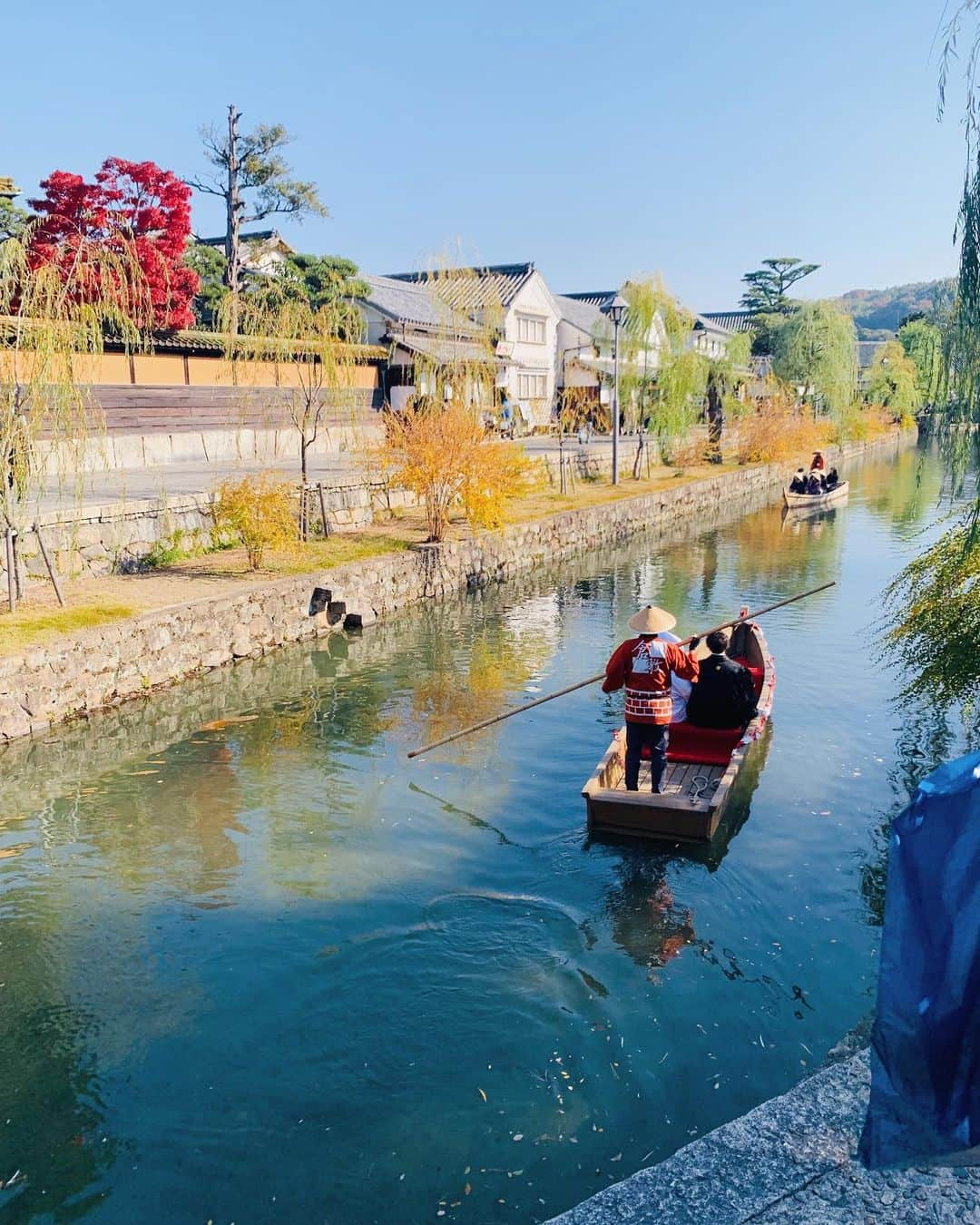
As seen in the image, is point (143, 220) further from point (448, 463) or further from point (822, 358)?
point (822, 358)

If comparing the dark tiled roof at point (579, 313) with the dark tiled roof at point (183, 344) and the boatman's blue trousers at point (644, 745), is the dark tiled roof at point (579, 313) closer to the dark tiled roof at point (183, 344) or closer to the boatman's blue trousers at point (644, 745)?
the dark tiled roof at point (183, 344)

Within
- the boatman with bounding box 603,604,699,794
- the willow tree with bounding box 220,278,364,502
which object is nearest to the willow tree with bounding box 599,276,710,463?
the willow tree with bounding box 220,278,364,502

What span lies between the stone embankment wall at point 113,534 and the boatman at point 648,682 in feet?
30.4

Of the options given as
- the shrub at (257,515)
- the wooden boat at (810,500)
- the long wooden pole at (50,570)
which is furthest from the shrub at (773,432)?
the long wooden pole at (50,570)

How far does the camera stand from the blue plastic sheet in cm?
364

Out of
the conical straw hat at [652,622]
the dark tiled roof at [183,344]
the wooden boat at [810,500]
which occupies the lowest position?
the conical straw hat at [652,622]

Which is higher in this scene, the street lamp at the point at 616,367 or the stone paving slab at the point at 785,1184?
the street lamp at the point at 616,367

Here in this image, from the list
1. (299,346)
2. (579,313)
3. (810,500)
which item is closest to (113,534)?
(299,346)

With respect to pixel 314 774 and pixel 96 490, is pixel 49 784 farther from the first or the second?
pixel 96 490

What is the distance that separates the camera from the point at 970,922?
361 cm

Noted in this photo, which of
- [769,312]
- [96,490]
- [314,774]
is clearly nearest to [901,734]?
[314,774]

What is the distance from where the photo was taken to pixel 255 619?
50.1 feet

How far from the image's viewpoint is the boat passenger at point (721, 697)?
9711 millimetres

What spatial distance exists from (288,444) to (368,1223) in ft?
81.8
